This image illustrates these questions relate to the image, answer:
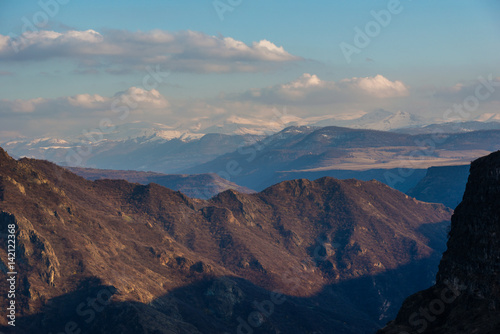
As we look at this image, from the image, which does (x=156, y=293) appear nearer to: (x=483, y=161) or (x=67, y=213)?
(x=67, y=213)

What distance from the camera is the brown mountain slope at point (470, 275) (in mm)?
61938

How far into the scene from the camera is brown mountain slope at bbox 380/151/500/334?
61938 millimetres

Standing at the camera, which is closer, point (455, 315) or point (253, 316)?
point (455, 315)

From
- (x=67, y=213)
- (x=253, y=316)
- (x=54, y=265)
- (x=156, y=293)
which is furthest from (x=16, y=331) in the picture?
(x=253, y=316)

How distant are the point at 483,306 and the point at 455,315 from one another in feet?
11.6

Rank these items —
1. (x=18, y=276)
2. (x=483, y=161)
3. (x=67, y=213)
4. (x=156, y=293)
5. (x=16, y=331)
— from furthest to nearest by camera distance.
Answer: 1. (x=67, y=213)
2. (x=156, y=293)
3. (x=18, y=276)
4. (x=16, y=331)
5. (x=483, y=161)

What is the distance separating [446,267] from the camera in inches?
2746

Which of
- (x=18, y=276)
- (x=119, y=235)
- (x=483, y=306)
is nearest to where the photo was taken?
(x=483, y=306)

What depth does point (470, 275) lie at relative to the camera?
65562mm

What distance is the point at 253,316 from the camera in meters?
162

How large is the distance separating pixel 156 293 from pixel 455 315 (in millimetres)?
105154

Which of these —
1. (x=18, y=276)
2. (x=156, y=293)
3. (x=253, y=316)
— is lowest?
(x=253, y=316)

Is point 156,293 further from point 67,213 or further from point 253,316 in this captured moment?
point 67,213

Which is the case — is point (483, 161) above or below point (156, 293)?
above
